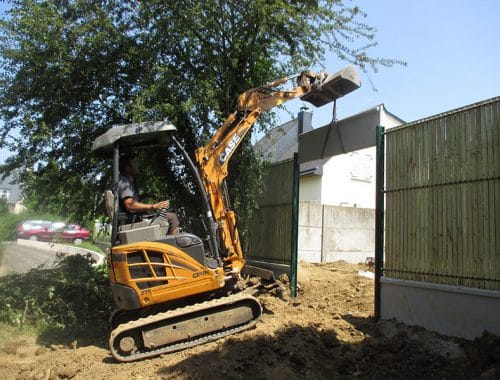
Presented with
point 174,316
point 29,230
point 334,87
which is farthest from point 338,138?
point 29,230

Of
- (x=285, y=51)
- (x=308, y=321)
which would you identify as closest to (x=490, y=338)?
(x=308, y=321)

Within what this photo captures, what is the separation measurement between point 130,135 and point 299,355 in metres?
3.65

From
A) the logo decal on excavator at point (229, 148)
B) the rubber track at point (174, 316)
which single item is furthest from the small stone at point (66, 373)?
the logo decal on excavator at point (229, 148)

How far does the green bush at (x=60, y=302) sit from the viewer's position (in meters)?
8.16

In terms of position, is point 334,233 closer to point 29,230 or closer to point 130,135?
point 130,135

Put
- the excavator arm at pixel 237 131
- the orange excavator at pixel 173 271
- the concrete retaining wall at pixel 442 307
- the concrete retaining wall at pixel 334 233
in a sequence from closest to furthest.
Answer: the concrete retaining wall at pixel 442 307 → the orange excavator at pixel 173 271 → the excavator arm at pixel 237 131 → the concrete retaining wall at pixel 334 233

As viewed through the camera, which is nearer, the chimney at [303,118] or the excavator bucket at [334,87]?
the excavator bucket at [334,87]

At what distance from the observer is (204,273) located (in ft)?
22.8

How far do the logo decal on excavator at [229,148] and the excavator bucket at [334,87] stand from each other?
4.73ft

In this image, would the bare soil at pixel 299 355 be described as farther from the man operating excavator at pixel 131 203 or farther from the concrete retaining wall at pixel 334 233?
the concrete retaining wall at pixel 334 233

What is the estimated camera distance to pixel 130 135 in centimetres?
693

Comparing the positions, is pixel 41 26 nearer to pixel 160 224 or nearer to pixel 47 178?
pixel 47 178

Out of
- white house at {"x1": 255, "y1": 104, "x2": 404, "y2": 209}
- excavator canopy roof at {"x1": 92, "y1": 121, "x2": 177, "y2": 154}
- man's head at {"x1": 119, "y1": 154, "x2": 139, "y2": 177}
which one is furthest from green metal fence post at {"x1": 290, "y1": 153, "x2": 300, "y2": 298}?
white house at {"x1": 255, "y1": 104, "x2": 404, "y2": 209}

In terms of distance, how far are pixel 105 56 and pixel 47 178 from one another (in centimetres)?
256
